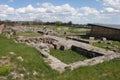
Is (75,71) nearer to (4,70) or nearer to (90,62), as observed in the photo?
(90,62)

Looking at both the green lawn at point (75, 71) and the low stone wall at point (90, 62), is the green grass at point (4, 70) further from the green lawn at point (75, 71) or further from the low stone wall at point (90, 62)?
the low stone wall at point (90, 62)

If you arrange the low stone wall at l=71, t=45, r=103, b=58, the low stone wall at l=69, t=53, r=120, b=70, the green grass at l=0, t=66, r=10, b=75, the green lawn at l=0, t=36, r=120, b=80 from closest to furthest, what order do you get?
the green lawn at l=0, t=36, r=120, b=80
the green grass at l=0, t=66, r=10, b=75
the low stone wall at l=69, t=53, r=120, b=70
the low stone wall at l=71, t=45, r=103, b=58

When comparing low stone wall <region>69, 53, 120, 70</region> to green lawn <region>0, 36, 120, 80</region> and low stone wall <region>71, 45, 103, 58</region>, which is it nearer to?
green lawn <region>0, 36, 120, 80</region>

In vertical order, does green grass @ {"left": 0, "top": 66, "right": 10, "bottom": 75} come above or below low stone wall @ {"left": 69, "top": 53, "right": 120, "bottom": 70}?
below

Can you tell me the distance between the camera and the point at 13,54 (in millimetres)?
16047

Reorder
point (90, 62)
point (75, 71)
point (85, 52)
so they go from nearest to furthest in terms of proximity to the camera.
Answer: point (75, 71), point (90, 62), point (85, 52)

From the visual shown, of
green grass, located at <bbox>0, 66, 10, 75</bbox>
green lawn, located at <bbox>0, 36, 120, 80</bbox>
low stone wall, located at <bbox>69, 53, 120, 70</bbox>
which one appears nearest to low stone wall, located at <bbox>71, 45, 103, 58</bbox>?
low stone wall, located at <bbox>69, 53, 120, 70</bbox>

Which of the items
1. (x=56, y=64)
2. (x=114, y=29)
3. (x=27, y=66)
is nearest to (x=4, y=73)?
(x=27, y=66)

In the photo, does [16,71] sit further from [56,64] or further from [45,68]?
[56,64]

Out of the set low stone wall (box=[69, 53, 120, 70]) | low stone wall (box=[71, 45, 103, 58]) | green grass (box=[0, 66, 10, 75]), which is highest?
low stone wall (box=[69, 53, 120, 70])

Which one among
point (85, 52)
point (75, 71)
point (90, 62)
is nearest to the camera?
point (75, 71)

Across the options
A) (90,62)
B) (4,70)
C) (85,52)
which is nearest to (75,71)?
(90,62)

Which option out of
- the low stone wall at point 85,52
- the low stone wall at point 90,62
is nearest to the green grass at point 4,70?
the low stone wall at point 90,62

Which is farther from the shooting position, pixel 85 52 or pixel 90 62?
pixel 85 52
